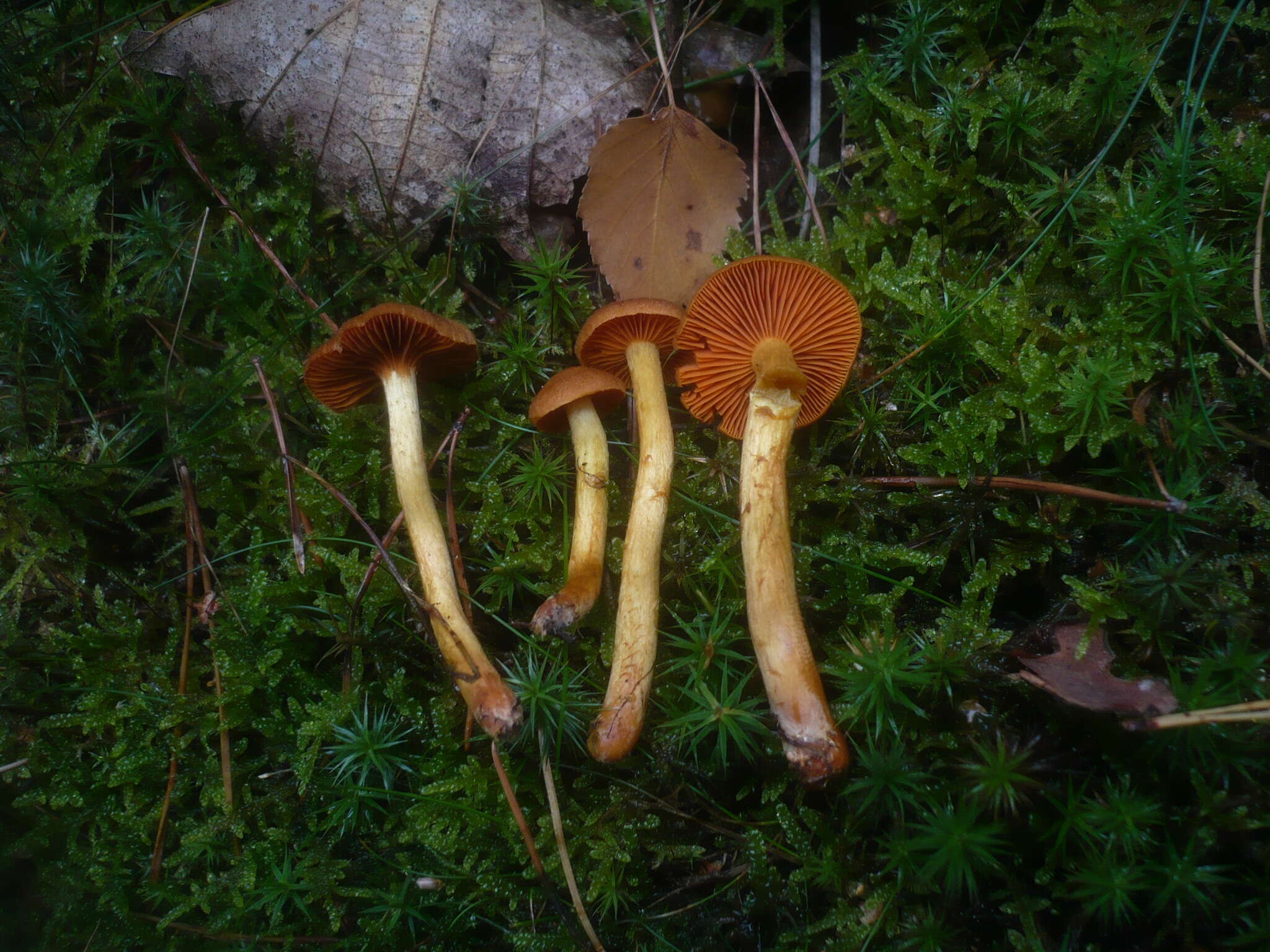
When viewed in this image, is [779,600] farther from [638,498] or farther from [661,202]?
[661,202]

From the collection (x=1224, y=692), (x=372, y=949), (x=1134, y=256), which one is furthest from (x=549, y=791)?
(x=1134, y=256)

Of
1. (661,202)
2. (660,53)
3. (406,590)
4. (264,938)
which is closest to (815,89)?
(660,53)

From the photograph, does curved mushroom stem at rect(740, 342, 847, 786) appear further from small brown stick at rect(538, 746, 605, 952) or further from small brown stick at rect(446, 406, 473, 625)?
small brown stick at rect(446, 406, 473, 625)

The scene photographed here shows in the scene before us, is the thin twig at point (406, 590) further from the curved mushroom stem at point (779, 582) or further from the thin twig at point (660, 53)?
the thin twig at point (660, 53)

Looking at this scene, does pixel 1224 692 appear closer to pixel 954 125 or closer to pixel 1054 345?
pixel 1054 345

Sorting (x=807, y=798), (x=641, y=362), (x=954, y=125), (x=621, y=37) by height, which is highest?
(x=621, y=37)

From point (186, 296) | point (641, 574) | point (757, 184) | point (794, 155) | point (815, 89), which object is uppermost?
point (815, 89)
